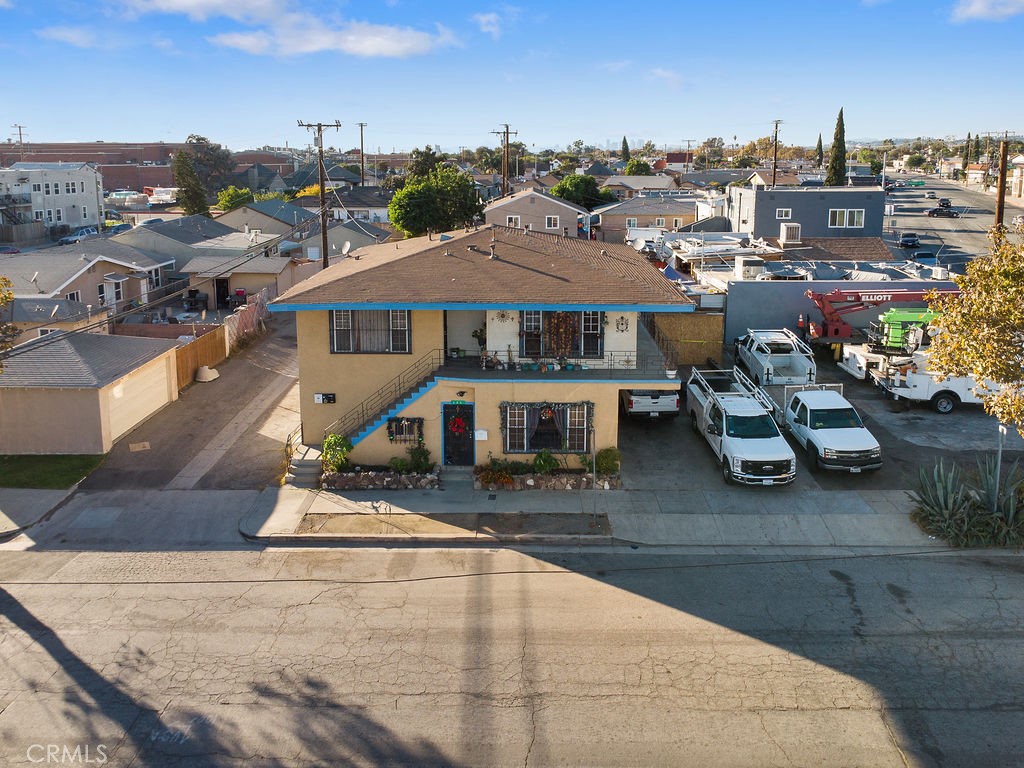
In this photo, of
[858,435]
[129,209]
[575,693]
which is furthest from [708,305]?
[129,209]

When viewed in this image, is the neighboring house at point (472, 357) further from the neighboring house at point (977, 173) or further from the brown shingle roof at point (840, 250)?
the neighboring house at point (977, 173)

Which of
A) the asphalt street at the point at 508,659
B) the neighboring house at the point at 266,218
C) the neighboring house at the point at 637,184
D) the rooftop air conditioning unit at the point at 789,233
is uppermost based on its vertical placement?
the neighboring house at the point at 637,184

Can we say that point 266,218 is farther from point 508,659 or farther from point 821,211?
point 508,659

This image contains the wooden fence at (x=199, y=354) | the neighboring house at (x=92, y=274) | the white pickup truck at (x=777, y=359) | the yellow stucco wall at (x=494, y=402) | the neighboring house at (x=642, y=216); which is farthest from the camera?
the neighboring house at (x=642, y=216)

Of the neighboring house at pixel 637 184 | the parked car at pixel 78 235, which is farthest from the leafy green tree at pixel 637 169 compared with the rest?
the parked car at pixel 78 235

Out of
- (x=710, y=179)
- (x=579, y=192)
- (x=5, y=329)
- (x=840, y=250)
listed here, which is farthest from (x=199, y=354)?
(x=710, y=179)

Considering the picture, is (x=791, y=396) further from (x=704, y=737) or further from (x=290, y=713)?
(x=290, y=713)
